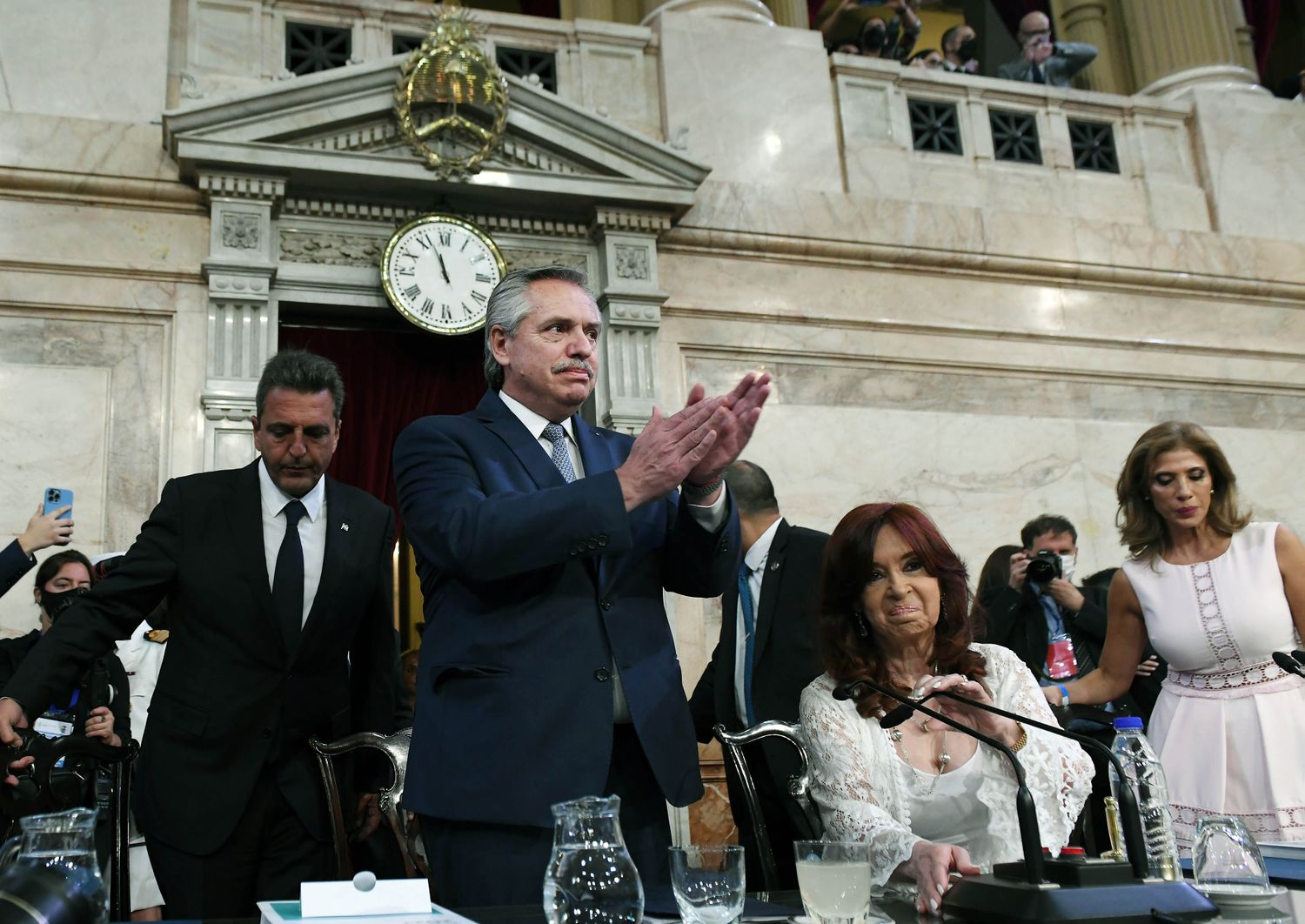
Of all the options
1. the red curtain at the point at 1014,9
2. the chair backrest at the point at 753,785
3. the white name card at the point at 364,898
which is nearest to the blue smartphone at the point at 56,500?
the chair backrest at the point at 753,785

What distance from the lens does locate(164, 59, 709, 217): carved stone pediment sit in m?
5.48

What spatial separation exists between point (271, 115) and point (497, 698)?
436 cm

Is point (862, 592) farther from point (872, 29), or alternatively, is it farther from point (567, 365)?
point (872, 29)

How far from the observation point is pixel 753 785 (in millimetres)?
2363

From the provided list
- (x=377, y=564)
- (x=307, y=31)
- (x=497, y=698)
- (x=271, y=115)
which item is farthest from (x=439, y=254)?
(x=497, y=698)

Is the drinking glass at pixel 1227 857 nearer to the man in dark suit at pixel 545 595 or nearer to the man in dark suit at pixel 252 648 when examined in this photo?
the man in dark suit at pixel 545 595

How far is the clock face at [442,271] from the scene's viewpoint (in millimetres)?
5777

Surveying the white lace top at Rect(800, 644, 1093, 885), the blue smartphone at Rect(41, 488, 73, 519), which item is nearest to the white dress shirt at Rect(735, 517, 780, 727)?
the white lace top at Rect(800, 644, 1093, 885)

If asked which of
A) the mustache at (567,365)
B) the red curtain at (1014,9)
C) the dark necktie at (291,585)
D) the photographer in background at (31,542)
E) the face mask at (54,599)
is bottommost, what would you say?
the dark necktie at (291,585)

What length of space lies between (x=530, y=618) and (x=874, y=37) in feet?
20.4

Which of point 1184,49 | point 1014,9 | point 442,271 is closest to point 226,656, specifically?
point 442,271

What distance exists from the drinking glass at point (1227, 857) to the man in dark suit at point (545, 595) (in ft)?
2.53

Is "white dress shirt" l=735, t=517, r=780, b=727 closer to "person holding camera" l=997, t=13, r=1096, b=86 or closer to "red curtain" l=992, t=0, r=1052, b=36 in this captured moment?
"person holding camera" l=997, t=13, r=1096, b=86

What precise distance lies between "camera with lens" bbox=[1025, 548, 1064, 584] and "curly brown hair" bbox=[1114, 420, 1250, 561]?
0.92m
